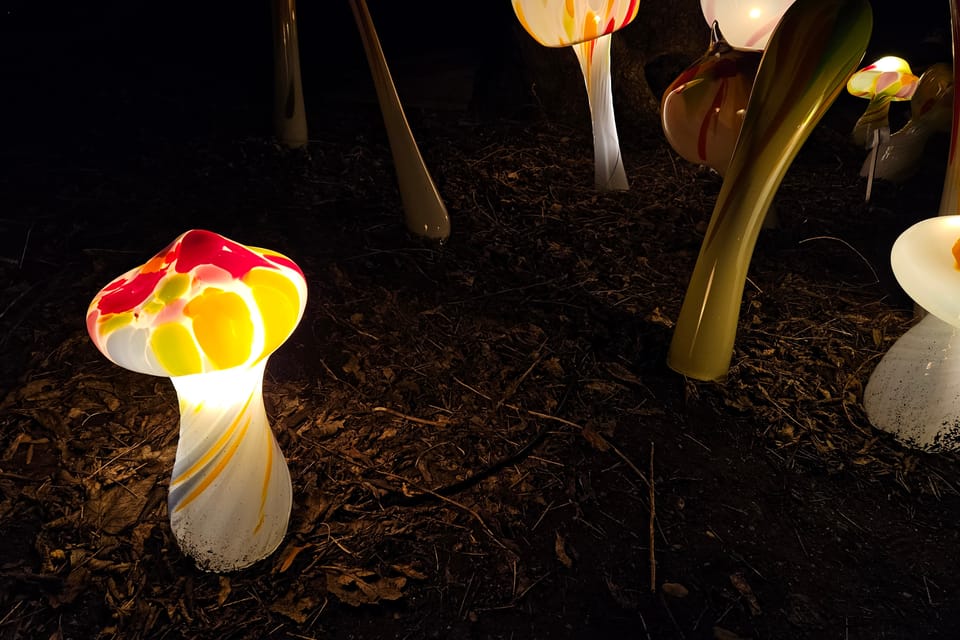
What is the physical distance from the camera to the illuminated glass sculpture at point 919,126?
2914 millimetres

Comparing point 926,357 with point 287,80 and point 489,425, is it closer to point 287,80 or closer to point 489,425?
point 489,425

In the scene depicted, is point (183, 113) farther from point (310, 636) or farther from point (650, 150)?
point (310, 636)

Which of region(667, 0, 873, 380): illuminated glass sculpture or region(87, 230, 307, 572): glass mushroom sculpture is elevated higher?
region(667, 0, 873, 380): illuminated glass sculpture

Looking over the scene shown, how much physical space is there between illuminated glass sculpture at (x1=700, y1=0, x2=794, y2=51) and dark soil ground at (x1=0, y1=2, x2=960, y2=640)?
27.5 inches

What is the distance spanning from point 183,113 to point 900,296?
3273 mm

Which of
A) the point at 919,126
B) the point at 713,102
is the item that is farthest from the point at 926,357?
the point at 919,126

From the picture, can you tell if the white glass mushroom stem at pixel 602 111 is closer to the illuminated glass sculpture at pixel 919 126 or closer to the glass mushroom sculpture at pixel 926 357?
the illuminated glass sculpture at pixel 919 126

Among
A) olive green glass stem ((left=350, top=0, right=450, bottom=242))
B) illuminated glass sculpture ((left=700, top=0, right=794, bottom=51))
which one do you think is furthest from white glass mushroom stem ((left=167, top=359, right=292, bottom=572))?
illuminated glass sculpture ((left=700, top=0, right=794, bottom=51))

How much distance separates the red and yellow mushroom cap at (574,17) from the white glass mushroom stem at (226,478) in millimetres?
1807

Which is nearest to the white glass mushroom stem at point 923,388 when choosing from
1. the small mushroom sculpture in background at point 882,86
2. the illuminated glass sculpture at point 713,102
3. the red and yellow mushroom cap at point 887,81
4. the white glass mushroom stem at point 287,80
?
the illuminated glass sculpture at point 713,102

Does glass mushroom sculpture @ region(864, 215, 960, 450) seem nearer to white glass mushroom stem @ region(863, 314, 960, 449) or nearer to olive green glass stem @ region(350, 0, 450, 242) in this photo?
white glass mushroom stem @ region(863, 314, 960, 449)

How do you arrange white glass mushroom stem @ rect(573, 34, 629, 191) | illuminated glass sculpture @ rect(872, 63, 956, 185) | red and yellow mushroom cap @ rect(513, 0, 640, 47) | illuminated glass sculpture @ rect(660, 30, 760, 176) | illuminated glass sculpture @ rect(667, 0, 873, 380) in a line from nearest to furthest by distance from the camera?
illuminated glass sculpture @ rect(667, 0, 873, 380) < illuminated glass sculpture @ rect(660, 30, 760, 176) < red and yellow mushroom cap @ rect(513, 0, 640, 47) < white glass mushroom stem @ rect(573, 34, 629, 191) < illuminated glass sculpture @ rect(872, 63, 956, 185)

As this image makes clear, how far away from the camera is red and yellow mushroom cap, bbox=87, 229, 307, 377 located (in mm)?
1161

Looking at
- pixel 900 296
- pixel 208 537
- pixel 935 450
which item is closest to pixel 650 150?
pixel 900 296
